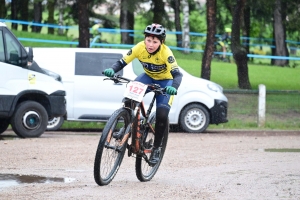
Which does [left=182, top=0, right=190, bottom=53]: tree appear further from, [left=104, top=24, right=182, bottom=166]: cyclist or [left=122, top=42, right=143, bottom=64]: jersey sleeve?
[left=122, top=42, right=143, bottom=64]: jersey sleeve

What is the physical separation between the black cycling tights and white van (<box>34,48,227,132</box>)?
867 centimetres

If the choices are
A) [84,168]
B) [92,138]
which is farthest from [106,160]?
[92,138]

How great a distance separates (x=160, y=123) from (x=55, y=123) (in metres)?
9.50

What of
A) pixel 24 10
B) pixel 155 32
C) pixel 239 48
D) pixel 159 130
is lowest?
pixel 159 130

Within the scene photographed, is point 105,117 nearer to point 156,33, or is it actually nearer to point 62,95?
point 62,95

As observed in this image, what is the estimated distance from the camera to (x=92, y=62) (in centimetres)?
1955

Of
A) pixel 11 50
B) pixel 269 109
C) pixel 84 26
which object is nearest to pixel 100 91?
pixel 11 50

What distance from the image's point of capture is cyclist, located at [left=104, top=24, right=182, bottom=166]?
10.1 meters

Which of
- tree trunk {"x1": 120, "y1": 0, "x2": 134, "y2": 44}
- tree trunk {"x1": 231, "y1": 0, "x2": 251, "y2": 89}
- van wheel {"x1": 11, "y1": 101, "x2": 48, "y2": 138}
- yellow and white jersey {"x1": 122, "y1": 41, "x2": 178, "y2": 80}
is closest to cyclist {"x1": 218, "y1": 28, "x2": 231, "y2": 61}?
tree trunk {"x1": 120, "y1": 0, "x2": 134, "y2": 44}

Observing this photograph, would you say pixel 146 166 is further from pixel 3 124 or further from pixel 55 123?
pixel 55 123

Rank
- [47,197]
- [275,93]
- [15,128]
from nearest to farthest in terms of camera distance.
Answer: [47,197] < [15,128] < [275,93]

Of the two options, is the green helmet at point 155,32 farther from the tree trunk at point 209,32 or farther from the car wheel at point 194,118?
the tree trunk at point 209,32

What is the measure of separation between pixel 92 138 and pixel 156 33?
25.6 feet

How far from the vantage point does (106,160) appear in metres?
9.66
